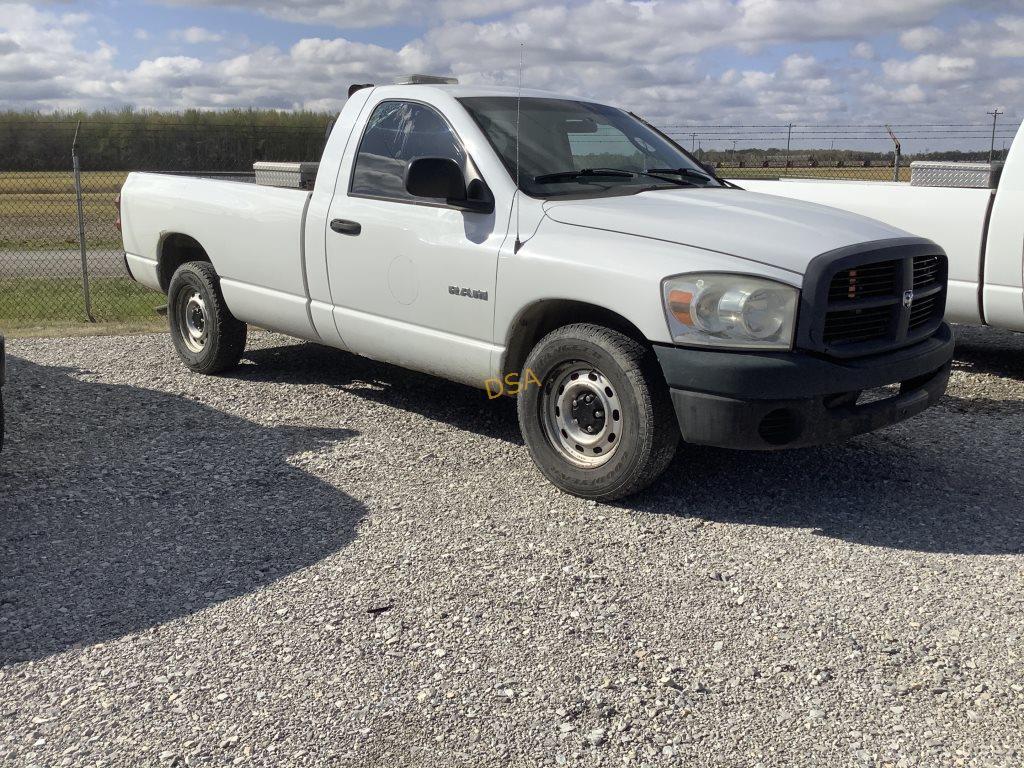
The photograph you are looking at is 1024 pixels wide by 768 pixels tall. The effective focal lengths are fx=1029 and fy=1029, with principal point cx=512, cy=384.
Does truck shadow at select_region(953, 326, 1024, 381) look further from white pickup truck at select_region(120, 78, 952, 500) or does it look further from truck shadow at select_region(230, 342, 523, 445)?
truck shadow at select_region(230, 342, 523, 445)

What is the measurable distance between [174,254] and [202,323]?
65 cm

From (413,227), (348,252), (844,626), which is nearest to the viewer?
(844,626)

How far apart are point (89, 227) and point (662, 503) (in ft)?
85.4

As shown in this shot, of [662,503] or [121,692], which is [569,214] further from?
[121,692]

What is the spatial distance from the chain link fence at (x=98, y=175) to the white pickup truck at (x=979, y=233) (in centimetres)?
645

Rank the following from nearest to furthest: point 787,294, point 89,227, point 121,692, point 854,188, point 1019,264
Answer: point 121,692, point 787,294, point 1019,264, point 854,188, point 89,227

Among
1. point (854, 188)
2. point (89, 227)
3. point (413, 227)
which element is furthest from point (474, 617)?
point (89, 227)

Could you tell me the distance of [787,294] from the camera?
440cm

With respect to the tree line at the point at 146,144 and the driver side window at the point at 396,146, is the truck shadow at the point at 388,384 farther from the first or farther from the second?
the tree line at the point at 146,144

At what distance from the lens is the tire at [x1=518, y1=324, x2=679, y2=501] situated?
15.3 feet

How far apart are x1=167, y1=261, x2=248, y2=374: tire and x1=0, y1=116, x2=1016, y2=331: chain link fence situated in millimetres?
3500

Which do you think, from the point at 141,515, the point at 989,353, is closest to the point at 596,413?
the point at 141,515

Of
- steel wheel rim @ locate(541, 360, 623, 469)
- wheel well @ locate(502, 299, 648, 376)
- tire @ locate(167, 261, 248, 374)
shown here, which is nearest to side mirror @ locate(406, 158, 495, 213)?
wheel well @ locate(502, 299, 648, 376)

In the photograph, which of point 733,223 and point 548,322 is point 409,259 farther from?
point 733,223
